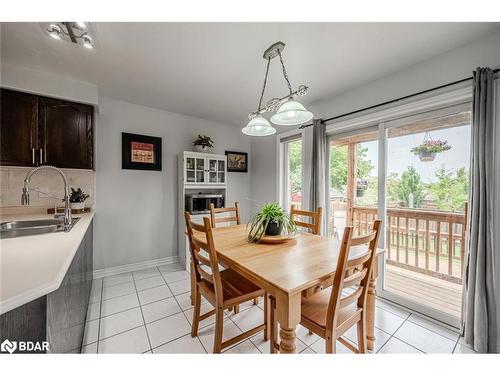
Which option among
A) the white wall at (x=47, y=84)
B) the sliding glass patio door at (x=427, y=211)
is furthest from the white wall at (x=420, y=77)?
the white wall at (x=47, y=84)

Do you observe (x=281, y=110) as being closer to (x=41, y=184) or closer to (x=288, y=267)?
(x=288, y=267)

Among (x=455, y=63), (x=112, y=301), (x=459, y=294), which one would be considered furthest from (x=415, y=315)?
(x=112, y=301)

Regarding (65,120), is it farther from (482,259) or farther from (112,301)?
(482,259)

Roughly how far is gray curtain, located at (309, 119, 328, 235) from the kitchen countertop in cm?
236

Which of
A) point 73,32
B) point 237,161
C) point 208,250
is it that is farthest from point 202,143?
point 208,250

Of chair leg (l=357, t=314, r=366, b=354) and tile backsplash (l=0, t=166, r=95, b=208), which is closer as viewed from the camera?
chair leg (l=357, t=314, r=366, b=354)

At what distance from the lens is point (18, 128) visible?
78.0 inches

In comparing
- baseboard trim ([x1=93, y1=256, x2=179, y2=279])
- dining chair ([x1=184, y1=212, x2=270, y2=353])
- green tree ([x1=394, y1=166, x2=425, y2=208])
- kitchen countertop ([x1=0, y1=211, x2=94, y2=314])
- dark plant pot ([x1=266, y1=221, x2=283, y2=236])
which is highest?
green tree ([x1=394, y1=166, x2=425, y2=208])

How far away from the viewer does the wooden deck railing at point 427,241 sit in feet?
6.22

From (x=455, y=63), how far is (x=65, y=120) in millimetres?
3736

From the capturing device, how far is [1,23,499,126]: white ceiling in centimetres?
149

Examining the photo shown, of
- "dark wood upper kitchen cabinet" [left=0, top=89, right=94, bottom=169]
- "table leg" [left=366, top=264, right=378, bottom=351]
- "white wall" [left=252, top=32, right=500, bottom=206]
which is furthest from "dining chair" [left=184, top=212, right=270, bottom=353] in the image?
"white wall" [left=252, top=32, right=500, bottom=206]
